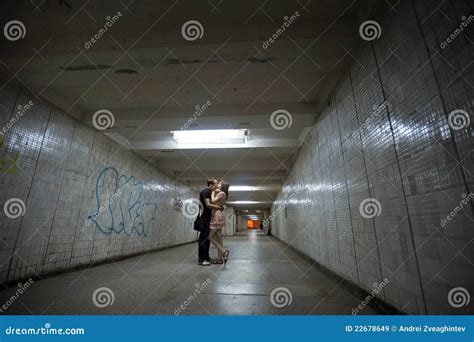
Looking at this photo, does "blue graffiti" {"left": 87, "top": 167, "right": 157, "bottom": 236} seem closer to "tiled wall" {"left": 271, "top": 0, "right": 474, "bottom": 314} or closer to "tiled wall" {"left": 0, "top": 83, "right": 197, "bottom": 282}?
"tiled wall" {"left": 0, "top": 83, "right": 197, "bottom": 282}

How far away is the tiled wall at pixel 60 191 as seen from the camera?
2689 millimetres

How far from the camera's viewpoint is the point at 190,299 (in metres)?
2.05

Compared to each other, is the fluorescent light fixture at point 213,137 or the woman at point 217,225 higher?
the fluorescent light fixture at point 213,137

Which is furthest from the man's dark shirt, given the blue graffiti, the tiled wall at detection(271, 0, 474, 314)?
Answer: the tiled wall at detection(271, 0, 474, 314)

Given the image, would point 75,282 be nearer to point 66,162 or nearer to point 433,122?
point 66,162

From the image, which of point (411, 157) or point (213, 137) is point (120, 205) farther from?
point (411, 157)

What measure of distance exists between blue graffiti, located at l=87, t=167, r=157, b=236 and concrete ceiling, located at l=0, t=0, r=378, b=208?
1.38m

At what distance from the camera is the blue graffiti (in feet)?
14.1

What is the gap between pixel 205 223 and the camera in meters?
4.16

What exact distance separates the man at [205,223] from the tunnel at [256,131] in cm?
4

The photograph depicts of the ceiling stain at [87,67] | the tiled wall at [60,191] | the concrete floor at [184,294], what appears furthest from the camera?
the tiled wall at [60,191]

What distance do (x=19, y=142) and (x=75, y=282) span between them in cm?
194

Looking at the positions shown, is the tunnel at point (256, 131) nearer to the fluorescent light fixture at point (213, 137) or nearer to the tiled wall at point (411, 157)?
the tiled wall at point (411, 157)

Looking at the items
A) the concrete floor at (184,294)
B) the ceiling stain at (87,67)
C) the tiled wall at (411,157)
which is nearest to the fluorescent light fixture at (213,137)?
the ceiling stain at (87,67)
